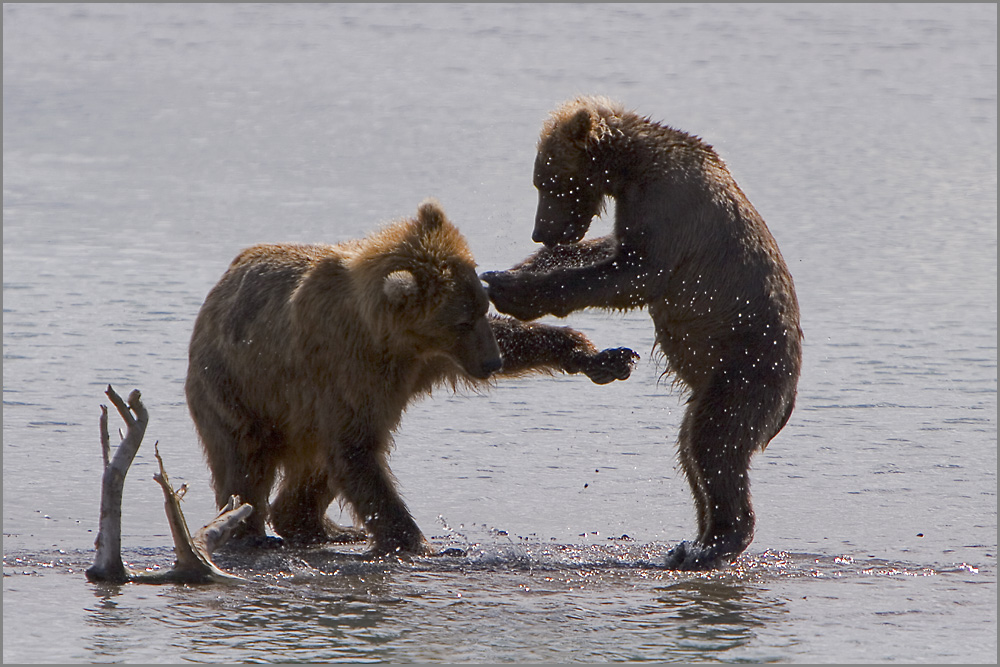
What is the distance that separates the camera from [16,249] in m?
11.2

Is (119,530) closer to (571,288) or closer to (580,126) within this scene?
(571,288)

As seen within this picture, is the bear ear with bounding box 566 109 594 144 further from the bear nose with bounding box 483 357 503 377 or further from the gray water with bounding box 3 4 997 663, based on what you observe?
the gray water with bounding box 3 4 997 663

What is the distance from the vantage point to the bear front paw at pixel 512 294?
6402mm

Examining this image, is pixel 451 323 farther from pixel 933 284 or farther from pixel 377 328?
pixel 933 284

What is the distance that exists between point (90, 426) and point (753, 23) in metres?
17.6

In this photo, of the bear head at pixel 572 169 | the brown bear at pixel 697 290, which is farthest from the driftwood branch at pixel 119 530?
the bear head at pixel 572 169

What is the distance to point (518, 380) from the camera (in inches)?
350

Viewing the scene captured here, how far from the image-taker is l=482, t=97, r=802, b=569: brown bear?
6.21 meters

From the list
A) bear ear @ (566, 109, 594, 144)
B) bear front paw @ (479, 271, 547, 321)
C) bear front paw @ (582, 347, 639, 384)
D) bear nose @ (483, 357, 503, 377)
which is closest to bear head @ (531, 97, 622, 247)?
bear ear @ (566, 109, 594, 144)

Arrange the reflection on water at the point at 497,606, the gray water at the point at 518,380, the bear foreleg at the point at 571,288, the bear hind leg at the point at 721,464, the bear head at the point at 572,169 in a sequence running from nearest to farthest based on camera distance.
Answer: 1. the reflection on water at the point at 497,606
2. the gray water at the point at 518,380
3. the bear hind leg at the point at 721,464
4. the bear foreleg at the point at 571,288
5. the bear head at the point at 572,169

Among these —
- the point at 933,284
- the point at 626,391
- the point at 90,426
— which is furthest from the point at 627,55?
the point at 90,426

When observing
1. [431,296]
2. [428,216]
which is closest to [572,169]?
[428,216]

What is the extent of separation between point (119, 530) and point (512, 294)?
1.91 metres

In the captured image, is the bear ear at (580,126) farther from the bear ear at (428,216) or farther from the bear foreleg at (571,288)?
the bear ear at (428,216)
